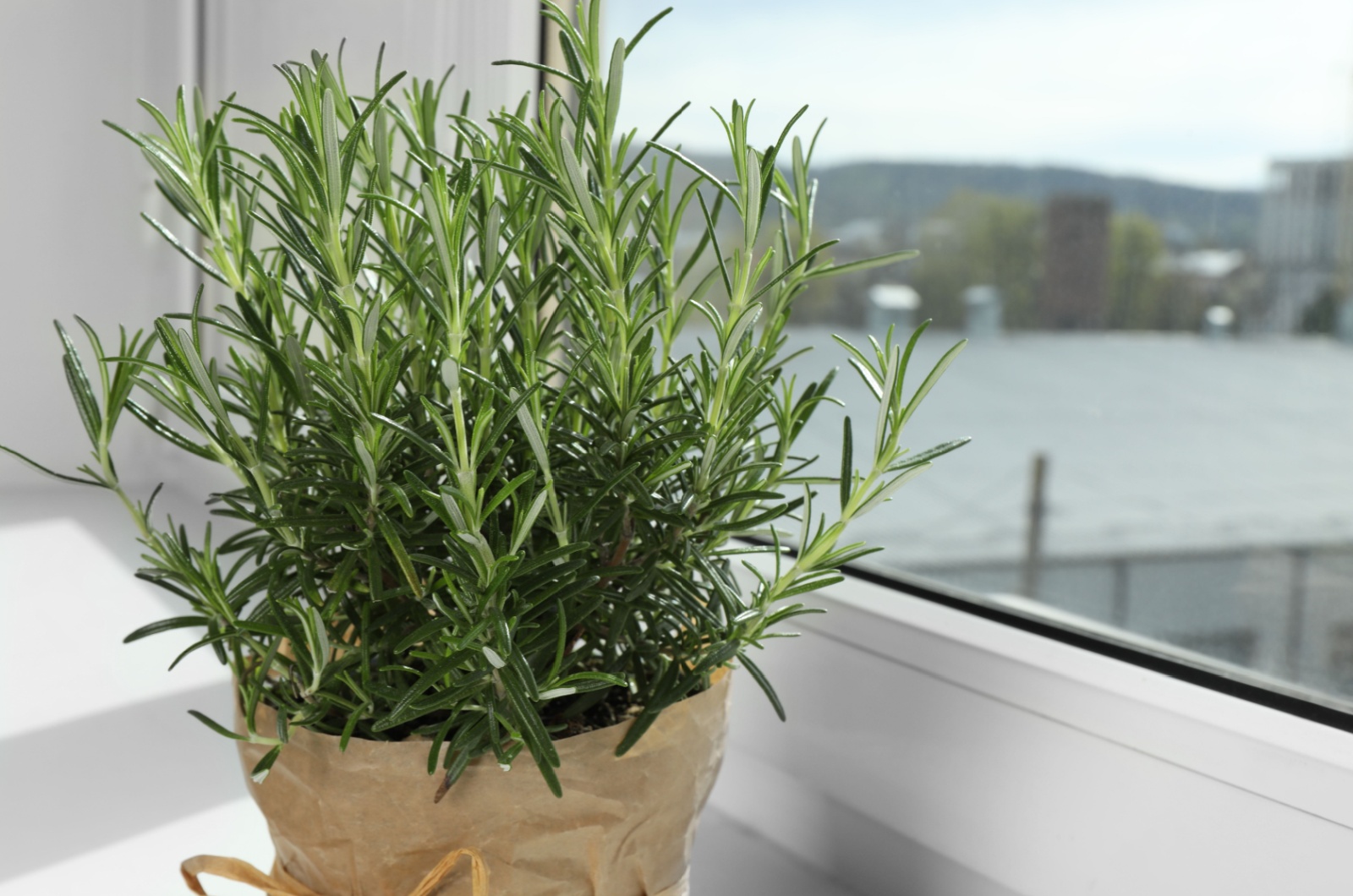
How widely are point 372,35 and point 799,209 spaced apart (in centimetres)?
76

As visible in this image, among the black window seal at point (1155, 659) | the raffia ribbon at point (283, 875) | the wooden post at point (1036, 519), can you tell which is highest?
the black window seal at point (1155, 659)

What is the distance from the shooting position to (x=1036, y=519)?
Answer: 659cm

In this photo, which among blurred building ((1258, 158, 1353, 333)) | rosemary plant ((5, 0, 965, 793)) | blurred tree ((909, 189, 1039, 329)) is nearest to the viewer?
rosemary plant ((5, 0, 965, 793))

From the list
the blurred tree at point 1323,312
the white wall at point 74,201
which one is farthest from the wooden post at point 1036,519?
the white wall at point 74,201

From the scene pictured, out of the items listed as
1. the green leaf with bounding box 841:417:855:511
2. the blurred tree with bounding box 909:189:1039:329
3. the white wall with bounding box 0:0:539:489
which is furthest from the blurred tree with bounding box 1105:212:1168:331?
the green leaf with bounding box 841:417:855:511

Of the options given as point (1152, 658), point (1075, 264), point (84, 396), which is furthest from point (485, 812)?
point (1075, 264)

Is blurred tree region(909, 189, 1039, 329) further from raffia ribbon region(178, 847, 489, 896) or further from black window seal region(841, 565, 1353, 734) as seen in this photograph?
raffia ribbon region(178, 847, 489, 896)

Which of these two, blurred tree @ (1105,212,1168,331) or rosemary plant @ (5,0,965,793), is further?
blurred tree @ (1105,212,1168,331)

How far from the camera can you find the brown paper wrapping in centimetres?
35

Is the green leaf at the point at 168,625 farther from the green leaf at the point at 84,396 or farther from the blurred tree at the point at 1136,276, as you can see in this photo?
the blurred tree at the point at 1136,276

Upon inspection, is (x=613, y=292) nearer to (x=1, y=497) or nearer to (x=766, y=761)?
(x=766, y=761)

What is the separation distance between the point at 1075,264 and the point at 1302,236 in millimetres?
1547

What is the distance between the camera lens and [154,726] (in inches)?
30.3

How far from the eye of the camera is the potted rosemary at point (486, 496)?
1.08 ft
